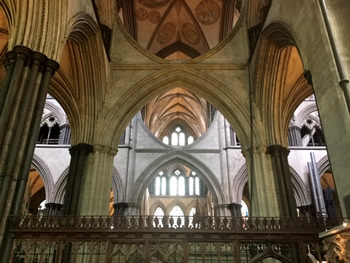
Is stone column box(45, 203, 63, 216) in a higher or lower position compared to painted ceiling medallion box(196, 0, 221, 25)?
lower

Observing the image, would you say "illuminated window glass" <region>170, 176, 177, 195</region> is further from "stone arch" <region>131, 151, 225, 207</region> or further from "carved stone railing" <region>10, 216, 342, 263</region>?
"carved stone railing" <region>10, 216, 342, 263</region>

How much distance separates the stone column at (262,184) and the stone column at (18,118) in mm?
6139

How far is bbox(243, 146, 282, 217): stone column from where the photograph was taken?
30.4 ft

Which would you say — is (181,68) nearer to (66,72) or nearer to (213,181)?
(66,72)

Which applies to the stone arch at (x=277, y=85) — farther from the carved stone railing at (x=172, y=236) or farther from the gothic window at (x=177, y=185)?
the gothic window at (x=177, y=185)

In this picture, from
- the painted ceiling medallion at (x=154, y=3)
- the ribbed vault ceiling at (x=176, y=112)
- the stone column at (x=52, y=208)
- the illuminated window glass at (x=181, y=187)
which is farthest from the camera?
the illuminated window glass at (x=181, y=187)

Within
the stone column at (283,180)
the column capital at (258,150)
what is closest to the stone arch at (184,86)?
the column capital at (258,150)

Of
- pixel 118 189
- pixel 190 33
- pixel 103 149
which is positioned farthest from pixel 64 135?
pixel 190 33

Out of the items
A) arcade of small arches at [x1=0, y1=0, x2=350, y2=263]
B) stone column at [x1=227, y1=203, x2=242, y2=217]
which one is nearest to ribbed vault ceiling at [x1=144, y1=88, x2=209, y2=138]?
arcade of small arches at [x1=0, y1=0, x2=350, y2=263]

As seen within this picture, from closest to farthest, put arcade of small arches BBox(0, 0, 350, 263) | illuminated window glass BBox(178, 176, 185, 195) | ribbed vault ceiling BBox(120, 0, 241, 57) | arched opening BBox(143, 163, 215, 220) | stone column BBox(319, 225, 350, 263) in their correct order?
stone column BBox(319, 225, 350, 263)
arcade of small arches BBox(0, 0, 350, 263)
ribbed vault ceiling BBox(120, 0, 241, 57)
arched opening BBox(143, 163, 215, 220)
illuminated window glass BBox(178, 176, 185, 195)

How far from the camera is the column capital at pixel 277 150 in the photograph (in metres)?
9.90

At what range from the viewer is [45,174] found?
1530 centimetres

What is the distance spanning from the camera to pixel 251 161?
10.0m

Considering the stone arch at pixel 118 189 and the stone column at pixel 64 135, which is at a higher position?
the stone column at pixel 64 135
